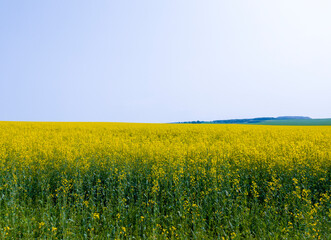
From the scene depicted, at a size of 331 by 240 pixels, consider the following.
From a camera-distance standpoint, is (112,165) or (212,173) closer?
(212,173)

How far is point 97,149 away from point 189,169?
5045 millimetres

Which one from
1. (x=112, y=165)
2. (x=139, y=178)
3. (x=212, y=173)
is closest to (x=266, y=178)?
(x=212, y=173)

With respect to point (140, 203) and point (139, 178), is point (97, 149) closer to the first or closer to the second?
point (139, 178)

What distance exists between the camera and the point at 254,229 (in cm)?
535

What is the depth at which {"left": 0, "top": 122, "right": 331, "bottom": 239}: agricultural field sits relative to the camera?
5.07 m

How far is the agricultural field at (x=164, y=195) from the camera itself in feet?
16.6

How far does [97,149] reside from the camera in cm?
1055

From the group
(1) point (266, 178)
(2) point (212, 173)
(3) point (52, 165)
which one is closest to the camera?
(2) point (212, 173)

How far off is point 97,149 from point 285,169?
8091mm

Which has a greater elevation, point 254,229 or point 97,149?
point 97,149

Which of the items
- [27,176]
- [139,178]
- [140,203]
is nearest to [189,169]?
[139,178]

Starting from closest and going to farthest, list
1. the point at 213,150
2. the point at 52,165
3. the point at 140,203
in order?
1. the point at 140,203
2. the point at 52,165
3. the point at 213,150

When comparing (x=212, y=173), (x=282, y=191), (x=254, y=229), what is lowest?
(x=254, y=229)

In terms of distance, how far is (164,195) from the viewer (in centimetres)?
649
